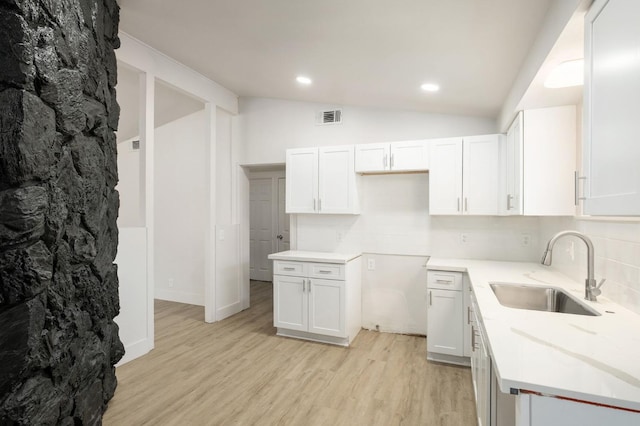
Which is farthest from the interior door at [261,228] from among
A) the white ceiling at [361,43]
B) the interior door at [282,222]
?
the white ceiling at [361,43]

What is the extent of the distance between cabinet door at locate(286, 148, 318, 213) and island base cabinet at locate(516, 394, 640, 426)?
3.13 meters

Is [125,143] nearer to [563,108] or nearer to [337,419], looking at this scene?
[337,419]

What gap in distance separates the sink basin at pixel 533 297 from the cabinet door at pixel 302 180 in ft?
7.31

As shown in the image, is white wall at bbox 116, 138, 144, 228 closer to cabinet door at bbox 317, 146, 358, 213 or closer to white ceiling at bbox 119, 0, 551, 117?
white ceiling at bbox 119, 0, 551, 117

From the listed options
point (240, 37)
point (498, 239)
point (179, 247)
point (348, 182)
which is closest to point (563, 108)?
point (498, 239)

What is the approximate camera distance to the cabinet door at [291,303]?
146 inches

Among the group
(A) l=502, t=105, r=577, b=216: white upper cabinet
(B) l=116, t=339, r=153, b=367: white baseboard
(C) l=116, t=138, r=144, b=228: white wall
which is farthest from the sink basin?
(C) l=116, t=138, r=144, b=228: white wall

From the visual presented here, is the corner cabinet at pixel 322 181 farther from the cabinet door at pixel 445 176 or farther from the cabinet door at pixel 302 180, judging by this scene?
the cabinet door at pixel 445 176

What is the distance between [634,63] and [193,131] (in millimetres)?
5047

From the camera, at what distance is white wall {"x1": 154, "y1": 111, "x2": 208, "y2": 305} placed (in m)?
5.04

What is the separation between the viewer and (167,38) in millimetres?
3084

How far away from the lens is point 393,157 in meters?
3.65

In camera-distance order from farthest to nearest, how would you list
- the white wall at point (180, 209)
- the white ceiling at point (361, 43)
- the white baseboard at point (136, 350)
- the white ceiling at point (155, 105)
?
1. the white wall at point (180, 209)
2. the white ceiling at point (155, 105)
3. the white baseboard at point (136, 350)
4. the white ceiling at point (361, 43)

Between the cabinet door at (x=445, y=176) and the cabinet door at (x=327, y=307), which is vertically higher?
the cabinet door at (x=445, y=176)
